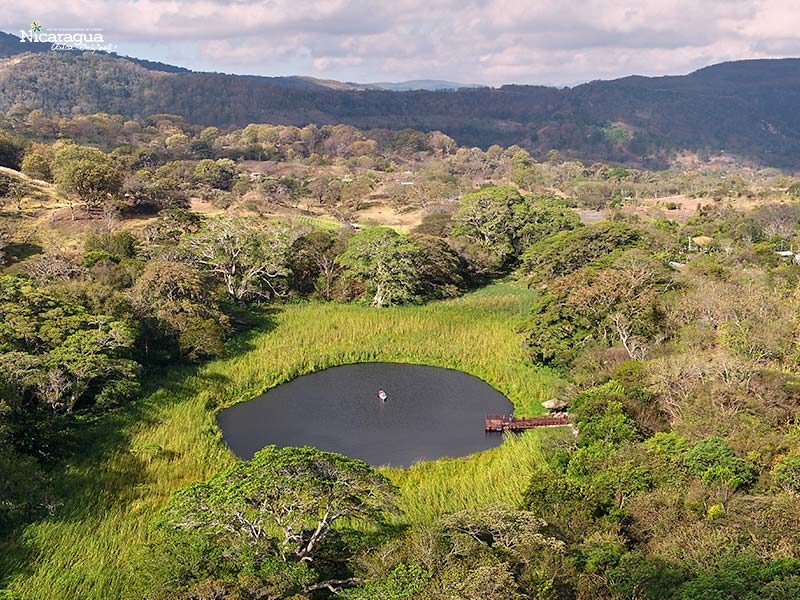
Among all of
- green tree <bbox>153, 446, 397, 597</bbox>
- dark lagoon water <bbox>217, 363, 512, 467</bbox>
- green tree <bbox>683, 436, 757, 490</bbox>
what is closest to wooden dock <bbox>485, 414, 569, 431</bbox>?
dark lagoon water <bbox>217, 363, 512, 467</bbox>

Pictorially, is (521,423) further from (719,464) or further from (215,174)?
(215,174)

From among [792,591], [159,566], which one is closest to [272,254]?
[159,566]

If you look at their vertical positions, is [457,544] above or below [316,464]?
below

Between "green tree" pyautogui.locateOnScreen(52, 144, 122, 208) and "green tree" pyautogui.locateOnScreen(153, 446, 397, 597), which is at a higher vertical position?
"green tree" pyautogui.locateOnScreen(52, 144, 122, 208)

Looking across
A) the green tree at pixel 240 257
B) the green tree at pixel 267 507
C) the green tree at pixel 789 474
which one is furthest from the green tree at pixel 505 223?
the green tree at pixel 267 507

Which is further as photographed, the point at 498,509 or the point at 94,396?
the point at 94,396

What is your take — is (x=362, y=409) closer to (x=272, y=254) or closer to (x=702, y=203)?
(x=272, y=254)

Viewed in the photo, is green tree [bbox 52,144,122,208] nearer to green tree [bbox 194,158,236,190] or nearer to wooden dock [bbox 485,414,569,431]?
green tree [bbox 194,158,236,190]
